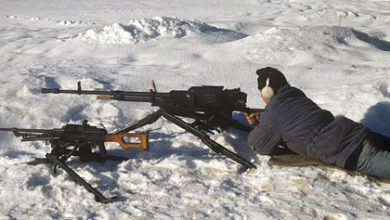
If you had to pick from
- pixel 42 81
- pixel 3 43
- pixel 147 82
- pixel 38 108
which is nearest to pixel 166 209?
pixel 38 108

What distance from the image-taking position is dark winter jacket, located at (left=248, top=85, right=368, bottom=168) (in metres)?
3.60

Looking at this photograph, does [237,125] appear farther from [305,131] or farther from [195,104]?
[305,131]

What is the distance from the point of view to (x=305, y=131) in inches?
147

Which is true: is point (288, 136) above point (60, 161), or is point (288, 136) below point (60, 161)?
above

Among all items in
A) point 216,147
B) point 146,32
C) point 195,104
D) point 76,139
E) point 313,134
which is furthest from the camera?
point 146,32

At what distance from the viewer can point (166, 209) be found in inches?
141

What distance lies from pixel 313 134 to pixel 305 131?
3.2 inches

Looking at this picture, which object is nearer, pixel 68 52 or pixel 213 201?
pixel 213 201

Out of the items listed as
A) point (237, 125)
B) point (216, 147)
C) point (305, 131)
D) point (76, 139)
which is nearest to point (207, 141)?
point (216, 147)

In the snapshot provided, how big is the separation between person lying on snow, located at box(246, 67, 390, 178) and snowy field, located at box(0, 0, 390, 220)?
19cm

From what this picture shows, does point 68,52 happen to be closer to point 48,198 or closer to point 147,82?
point 147,82

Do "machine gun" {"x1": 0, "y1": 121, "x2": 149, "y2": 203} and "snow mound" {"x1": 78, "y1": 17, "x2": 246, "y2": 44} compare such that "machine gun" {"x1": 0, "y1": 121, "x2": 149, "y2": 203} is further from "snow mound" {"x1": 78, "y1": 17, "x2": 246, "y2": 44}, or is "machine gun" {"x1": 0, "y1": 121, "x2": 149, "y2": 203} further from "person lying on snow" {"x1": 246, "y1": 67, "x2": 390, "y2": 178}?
"snow mound" {"x1": 78, "y1": 17, "x2": 246, "y2": 44}

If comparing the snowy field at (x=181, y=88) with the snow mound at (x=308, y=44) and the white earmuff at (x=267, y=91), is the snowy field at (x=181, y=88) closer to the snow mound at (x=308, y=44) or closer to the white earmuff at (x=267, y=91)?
the snow mound at (x=308, y=44)

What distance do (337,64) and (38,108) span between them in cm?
595
